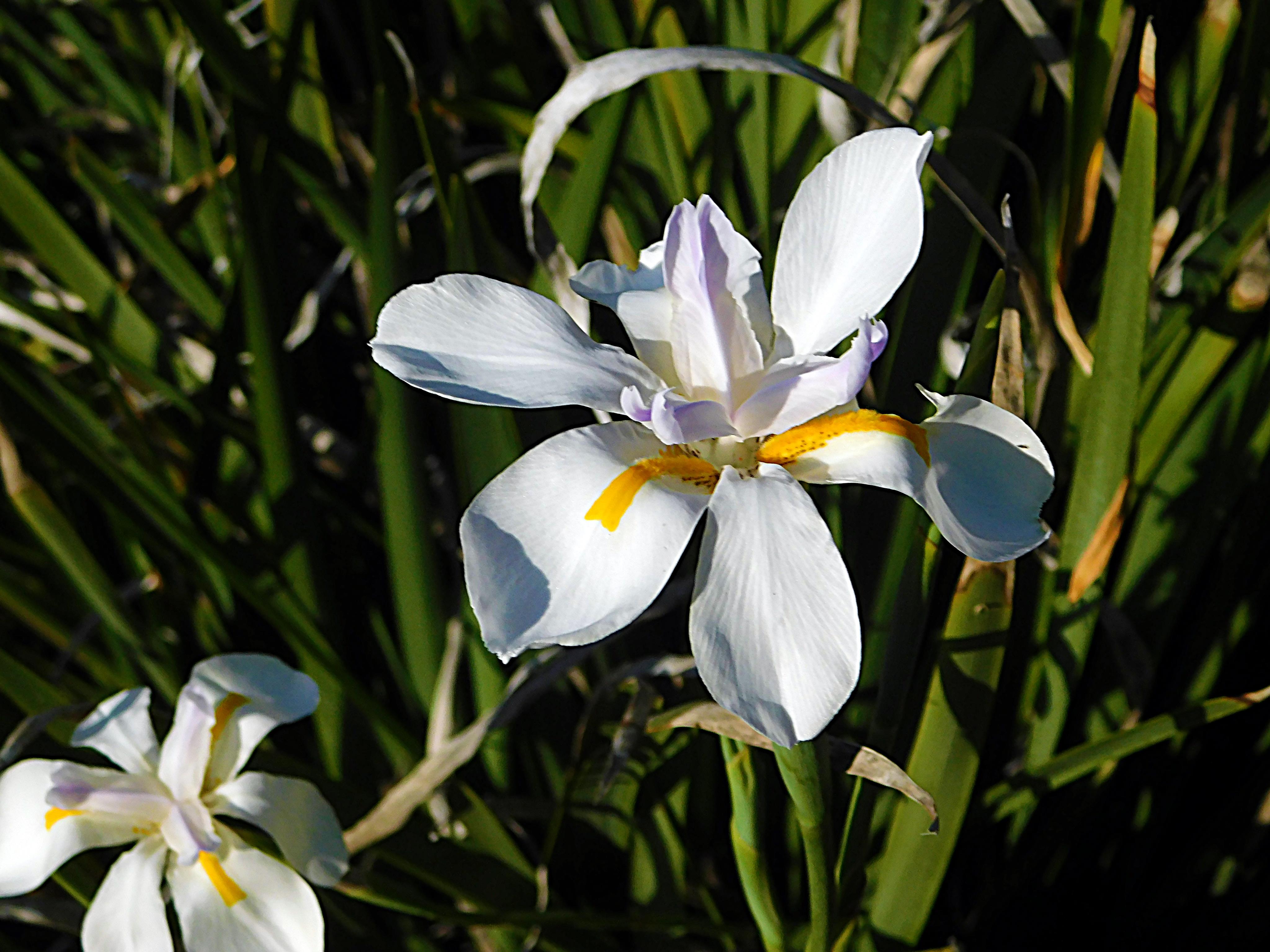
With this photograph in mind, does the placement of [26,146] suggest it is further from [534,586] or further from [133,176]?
[534,586]

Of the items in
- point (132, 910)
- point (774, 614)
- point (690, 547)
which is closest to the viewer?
point (774, 614)

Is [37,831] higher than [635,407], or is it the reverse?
[635,407]

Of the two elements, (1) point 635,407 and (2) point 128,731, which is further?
(2) point 128,731

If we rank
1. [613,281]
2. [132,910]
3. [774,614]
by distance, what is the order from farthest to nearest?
[132,910] < [613,281] < [774,614]

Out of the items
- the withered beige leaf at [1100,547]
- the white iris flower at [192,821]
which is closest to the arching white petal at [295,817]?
the white iris flower at [192,821]

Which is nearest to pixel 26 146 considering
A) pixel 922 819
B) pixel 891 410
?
pixel 891 410

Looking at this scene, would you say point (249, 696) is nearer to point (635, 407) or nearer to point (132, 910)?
point (132, 910)

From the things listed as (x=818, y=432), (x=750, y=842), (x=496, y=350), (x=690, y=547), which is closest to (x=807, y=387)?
(x=818, y=432)

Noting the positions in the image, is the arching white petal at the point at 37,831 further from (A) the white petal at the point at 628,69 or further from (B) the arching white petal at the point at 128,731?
A: (A) the white petal at the point at 628,69

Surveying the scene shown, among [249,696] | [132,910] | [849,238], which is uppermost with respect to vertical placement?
[849,238]
